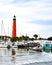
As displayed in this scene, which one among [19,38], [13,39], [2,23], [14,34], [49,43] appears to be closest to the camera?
[49,43]

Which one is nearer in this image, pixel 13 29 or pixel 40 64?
pixel 40 64

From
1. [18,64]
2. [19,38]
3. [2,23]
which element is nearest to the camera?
[18,64]

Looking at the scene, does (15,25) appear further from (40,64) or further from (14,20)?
(40,64)

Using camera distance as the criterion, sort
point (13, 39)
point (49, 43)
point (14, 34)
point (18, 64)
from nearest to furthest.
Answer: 1. point (18, 64)
2. point (49, 43)
3. point (14, 34)
4. point (13, 39)

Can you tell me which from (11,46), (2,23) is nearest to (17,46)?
(11,46)

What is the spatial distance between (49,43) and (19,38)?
4586 cm

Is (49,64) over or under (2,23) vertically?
under

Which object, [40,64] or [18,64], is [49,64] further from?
[18,64]

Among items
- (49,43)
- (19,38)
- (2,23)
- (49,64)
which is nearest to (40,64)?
(49,64)

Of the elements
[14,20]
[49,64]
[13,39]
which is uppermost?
[14,20]

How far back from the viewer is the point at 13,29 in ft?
406

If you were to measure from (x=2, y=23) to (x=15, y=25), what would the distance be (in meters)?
14.0

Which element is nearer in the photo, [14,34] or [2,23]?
[2,23]

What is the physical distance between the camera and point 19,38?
148 metres
